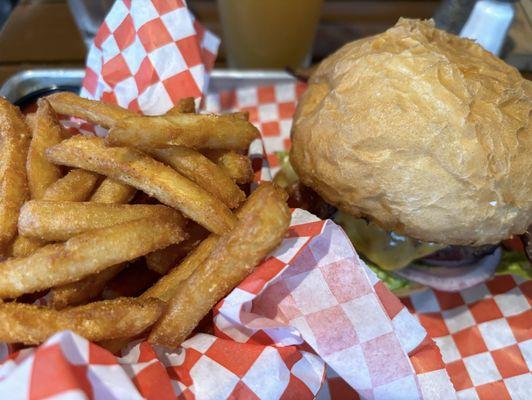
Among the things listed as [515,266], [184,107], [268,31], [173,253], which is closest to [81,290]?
[173,253]

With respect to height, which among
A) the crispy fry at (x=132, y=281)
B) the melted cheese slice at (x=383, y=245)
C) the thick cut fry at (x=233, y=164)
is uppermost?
the thick cut fry at (x=233, y=164)

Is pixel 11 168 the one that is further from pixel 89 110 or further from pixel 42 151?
pixel 89 110

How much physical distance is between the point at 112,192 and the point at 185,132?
0.85 feet

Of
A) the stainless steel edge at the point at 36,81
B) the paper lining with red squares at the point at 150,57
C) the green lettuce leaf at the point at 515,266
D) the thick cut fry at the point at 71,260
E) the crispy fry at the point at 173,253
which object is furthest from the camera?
the stainless steel edge at the point at 36,81

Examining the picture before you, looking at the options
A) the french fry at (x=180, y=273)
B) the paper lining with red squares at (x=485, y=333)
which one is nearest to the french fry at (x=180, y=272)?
the french fry at (x=180, y=273)

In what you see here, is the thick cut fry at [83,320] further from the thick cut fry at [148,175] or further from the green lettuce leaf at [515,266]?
the green lettuce leaf at [515,266]

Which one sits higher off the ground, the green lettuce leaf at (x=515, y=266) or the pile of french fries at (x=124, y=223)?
the pile of french fries at (x=124, y=223)

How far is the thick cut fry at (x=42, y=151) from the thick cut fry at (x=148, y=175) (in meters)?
0.07

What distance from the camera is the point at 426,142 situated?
4.70 feet

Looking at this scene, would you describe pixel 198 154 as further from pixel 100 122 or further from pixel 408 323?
pixel 408 323

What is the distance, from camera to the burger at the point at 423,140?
1.45m

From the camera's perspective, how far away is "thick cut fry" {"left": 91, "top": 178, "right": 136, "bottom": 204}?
4.46 ft

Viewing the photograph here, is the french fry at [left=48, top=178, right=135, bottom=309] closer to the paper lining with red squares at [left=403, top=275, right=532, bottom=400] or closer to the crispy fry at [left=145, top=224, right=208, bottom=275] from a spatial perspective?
the crispy fry at [left=145, top=224, right=208, bottom=275]

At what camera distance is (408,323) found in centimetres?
142
